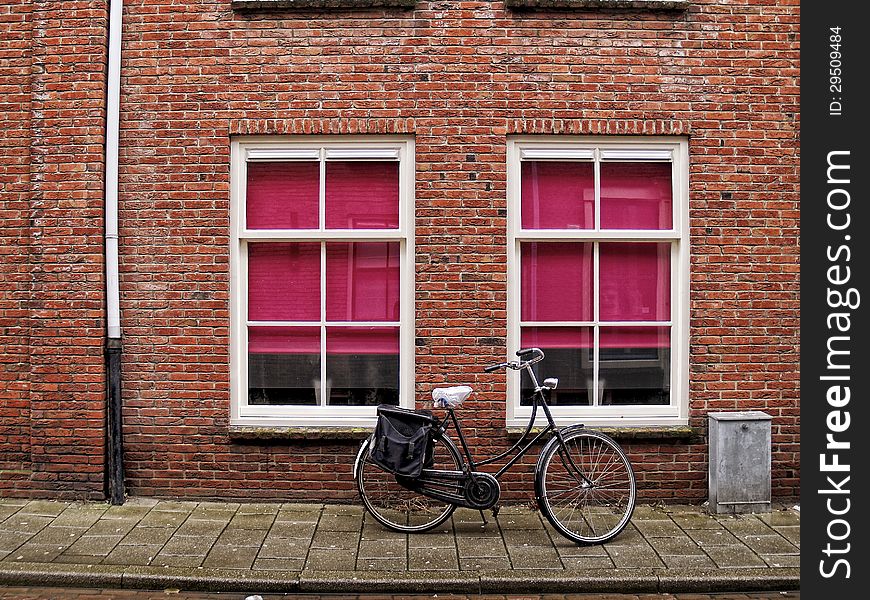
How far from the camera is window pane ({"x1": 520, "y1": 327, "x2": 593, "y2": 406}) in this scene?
23.6 feet

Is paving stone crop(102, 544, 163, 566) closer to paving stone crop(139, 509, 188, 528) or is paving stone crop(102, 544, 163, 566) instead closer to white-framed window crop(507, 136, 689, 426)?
paving stone crop(139, 509, 188, 528)

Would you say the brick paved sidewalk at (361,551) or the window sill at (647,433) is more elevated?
the window sill at (647,433)

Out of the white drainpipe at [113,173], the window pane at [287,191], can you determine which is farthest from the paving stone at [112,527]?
the window pane at [287,191]

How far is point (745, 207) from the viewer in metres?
7.07

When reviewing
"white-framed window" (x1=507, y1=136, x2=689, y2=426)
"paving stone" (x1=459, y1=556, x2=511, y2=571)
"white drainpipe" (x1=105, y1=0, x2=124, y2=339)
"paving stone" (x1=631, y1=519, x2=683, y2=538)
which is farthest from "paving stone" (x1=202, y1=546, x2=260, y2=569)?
"paving stone" (x1=631, y1=519, x2=683, y2=538)

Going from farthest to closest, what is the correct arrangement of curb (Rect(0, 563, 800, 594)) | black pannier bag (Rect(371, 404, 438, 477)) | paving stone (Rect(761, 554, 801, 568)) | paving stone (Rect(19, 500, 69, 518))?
1. paving stone (Rect(19, 500, 69, 518))
2. black pannier bag (Rect(371, 404, 438, 477))
3. paving stone (Rect(761, 554, 801, 568))
4. curb (Rect(0, 563, 800, 594))

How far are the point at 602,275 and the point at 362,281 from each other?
2101 millimetres

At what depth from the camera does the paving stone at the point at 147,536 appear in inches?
236

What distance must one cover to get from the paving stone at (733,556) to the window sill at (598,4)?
14.5 ft

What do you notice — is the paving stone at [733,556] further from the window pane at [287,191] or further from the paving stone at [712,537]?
the window pane at [287,191]

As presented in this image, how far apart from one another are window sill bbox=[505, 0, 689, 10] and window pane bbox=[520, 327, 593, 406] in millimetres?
2753

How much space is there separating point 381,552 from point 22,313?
3.85m

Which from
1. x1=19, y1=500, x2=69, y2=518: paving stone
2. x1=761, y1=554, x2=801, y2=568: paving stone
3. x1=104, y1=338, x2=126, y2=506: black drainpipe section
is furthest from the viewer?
x1=104, y1=338, x2=126, y2=506: black drainpipe section

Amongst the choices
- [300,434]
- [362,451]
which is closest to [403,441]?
[362,451]
